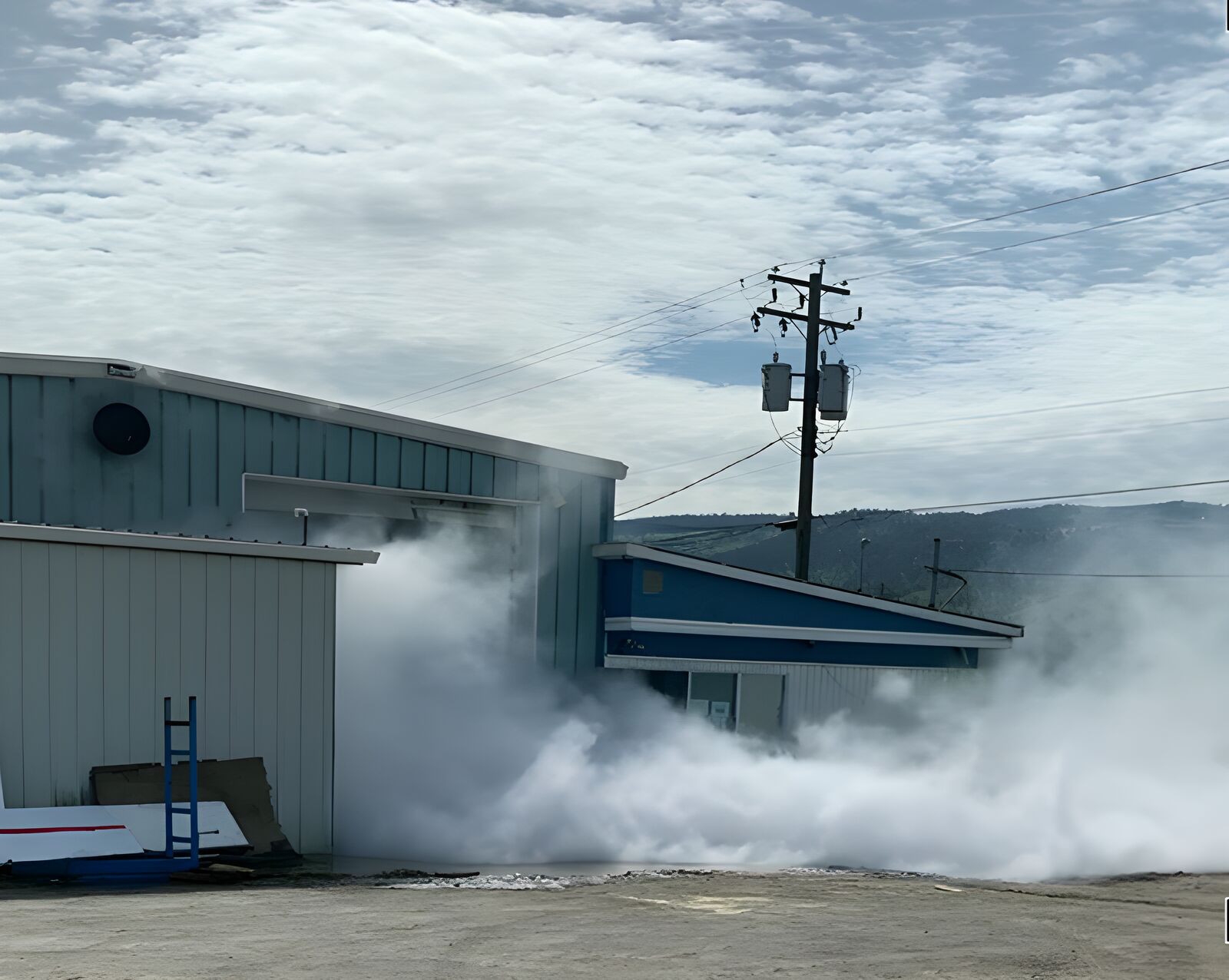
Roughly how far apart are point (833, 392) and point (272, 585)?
59.8 ft

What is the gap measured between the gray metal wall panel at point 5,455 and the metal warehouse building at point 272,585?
2cm

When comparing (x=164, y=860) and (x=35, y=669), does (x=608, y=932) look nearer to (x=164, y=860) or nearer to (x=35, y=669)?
(x=164, y=860)

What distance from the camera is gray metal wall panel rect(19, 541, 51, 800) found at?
12.4m

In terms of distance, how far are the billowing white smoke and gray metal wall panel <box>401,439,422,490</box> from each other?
831mm

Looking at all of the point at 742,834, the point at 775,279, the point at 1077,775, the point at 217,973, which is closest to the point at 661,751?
the point at 742,834

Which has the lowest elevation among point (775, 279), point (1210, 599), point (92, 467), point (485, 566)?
point (1210, 599)

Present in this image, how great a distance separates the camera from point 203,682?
13797 mm

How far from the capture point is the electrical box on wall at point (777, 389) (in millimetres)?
30594

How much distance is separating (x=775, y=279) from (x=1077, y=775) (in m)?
14.6

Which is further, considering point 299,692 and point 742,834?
point 742,834

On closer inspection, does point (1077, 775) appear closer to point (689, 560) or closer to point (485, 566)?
point (689, 560)

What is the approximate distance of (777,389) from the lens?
30609 millimetres

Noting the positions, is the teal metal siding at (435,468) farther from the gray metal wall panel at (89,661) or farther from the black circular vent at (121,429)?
the gray metal wall panel at (89,661)

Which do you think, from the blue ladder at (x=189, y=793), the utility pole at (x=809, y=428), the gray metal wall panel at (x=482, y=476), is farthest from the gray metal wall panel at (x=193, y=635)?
the utility pole at (x=809, y=428)
